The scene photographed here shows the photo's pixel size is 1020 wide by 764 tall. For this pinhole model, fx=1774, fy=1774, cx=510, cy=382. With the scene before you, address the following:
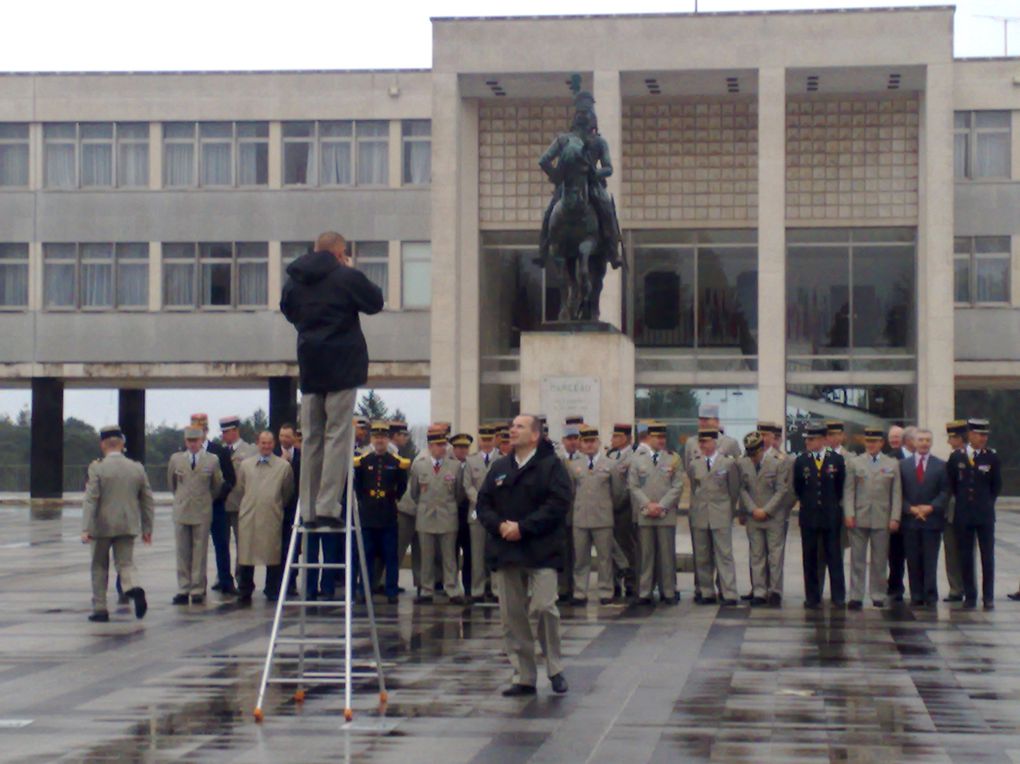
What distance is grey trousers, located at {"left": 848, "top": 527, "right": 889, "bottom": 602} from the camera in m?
17.0

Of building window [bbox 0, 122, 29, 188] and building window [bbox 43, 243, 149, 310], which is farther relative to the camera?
building window [bbox 0, 122, 29, 188]

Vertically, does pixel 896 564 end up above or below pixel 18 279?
below

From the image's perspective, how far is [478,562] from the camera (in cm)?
1769

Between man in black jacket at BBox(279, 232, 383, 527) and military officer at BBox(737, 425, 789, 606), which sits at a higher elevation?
man in black jacket at BBox(279, 232, 383, 527)

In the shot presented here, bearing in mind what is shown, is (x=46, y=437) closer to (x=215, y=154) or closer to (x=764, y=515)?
(x=215, y=154)

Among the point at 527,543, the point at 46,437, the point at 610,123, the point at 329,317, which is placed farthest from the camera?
the point at 46,437

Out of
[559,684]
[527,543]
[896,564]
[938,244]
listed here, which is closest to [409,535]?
[896,564]

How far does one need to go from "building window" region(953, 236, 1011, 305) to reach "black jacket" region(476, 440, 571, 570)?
1396 inches

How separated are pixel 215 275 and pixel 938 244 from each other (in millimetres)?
19273

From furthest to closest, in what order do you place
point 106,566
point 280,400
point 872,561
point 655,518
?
point 280,400 < point 655,518 < point 872,561 < point 106,566

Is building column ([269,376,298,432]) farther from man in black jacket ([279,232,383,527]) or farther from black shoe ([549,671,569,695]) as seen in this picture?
man in black jacket ([279,232,383,527])

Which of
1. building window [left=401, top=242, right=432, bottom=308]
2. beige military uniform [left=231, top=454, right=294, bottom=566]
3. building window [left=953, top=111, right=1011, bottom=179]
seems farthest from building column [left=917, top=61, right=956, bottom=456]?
beige military uniform [left=231, top=454, right=294, bottom=566]

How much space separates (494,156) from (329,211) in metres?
6.88

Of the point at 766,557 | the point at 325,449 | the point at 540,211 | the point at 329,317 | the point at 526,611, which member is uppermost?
the point at 540,211
